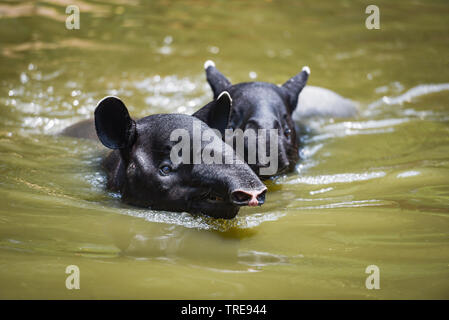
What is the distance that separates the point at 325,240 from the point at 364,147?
391cm

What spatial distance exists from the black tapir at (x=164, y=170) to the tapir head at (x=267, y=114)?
797 mm

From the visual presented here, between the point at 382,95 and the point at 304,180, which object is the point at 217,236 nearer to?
the point at 304,180

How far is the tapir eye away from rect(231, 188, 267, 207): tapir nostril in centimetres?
97

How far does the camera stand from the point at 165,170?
5.15m

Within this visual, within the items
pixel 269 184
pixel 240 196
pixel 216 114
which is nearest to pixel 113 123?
pixel 216 114

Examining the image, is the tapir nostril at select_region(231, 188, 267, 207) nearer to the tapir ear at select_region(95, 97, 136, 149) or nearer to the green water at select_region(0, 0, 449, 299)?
the green water at select_region(0, 0, 449, 299)

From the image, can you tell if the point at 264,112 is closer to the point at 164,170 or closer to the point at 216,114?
the point at 216,114

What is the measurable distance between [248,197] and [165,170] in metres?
1.12

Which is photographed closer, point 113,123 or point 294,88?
point 113,123

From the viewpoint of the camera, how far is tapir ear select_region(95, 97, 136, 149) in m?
5.38

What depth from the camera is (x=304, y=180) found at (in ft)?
22.2

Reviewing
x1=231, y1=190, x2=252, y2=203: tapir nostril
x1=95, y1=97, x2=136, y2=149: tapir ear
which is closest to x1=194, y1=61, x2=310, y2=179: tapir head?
x1=95, y1=97, x2=136, y2=149: tapir ear

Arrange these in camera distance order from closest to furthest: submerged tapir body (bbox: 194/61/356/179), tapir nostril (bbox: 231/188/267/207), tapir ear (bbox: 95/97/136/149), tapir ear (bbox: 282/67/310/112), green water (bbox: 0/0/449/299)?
green water (bbox: 0/0/449/299), tapir nostril (bbox: 231/188/267/207), tapir ear (bbox: 95/97/136/149), submerged tapir body (bbox: 194/61/356/179), tapir ear (bbox: 282/67/310/112)

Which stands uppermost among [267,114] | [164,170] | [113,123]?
[267,114]
